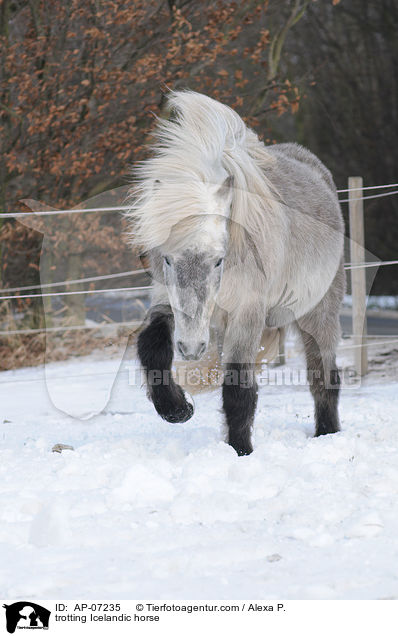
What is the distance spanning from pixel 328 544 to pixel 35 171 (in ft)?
19.1

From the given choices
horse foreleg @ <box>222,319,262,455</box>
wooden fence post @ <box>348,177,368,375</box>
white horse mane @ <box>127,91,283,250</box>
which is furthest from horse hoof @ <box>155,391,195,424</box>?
wooden fence post @ <box>348,177,368,375</box>

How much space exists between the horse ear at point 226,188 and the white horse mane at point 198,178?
0.02 metres

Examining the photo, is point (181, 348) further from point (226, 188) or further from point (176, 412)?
point (226, 188)

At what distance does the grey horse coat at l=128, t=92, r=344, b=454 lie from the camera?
10.2 feet

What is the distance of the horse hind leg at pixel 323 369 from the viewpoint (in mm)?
4285

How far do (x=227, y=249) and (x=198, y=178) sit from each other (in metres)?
0.32

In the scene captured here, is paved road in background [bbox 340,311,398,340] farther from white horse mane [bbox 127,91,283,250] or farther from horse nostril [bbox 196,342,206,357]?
horse nostril [bbox 196,342,206,357]

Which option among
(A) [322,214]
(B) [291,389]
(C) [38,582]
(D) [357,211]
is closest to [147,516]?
(C) [38,582]

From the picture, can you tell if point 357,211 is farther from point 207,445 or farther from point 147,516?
point 147,516

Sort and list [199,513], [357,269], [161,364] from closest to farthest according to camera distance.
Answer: [199,513], [161,364], [357,269]
